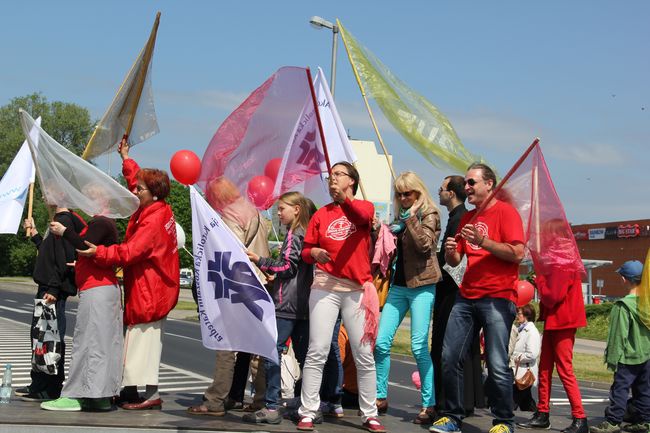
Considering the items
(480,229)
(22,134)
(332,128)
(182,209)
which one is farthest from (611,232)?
(480,229)

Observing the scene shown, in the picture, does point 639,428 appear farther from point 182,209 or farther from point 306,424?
point 182,209

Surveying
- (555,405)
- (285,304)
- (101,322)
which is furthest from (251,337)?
(555,405)

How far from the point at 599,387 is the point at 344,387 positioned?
961 centimetres

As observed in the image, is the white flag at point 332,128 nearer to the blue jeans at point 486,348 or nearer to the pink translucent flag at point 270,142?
the pink translucent flag at point 270,142

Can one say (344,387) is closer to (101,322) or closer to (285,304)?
(285,304)

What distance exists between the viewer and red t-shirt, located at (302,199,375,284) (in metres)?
6.67

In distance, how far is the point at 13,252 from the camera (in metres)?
79.9

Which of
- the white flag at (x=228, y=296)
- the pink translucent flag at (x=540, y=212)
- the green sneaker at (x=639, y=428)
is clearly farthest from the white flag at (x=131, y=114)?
the green sneaker at (x=639, y=428)

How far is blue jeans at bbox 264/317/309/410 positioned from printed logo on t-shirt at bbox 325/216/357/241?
0.81 m

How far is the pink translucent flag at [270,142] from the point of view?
25.5 feet

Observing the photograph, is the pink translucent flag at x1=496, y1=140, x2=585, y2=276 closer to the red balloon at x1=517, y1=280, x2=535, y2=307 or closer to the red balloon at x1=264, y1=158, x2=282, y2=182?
the red balloon at x1=264, y1=158, x2=282, y2=182

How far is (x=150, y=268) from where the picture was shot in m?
6.99

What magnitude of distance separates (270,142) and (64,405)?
2843mm

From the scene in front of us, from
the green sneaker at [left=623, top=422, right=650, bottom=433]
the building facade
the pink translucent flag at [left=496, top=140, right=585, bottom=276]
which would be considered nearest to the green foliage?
the building facade
